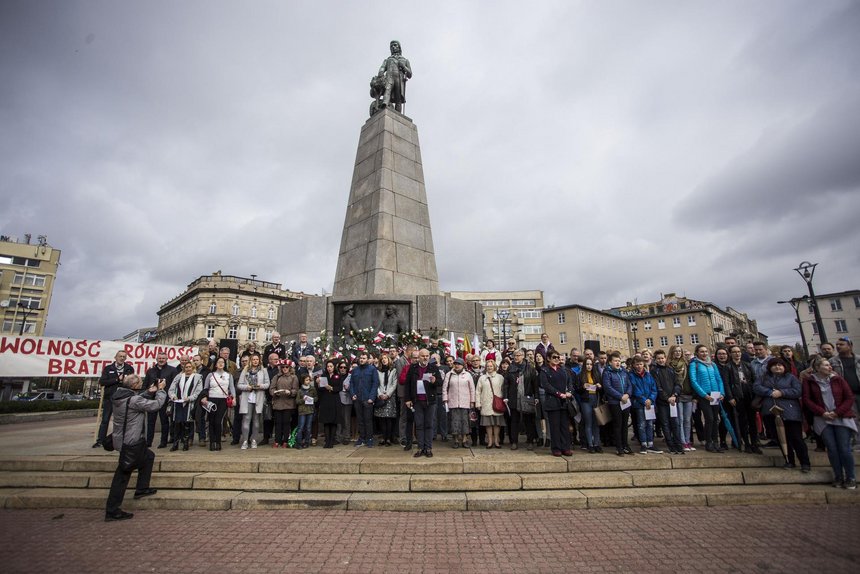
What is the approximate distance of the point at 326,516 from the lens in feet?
16.7

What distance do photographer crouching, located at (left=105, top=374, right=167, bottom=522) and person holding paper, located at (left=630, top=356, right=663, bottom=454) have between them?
743cm

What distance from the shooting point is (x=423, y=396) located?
22.8ft

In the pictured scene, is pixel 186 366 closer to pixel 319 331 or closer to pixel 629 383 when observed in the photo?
pixel 319 331

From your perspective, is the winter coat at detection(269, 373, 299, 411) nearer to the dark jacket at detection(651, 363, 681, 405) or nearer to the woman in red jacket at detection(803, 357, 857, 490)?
the dark jacket at detection(651, 363, 681, 405)

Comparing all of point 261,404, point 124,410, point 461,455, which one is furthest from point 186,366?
point 461,455

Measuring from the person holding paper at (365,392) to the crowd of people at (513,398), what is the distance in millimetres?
25

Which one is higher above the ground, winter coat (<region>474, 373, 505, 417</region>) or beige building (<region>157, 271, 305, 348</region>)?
beige building (<region>157, 271, 305, 348</region>)

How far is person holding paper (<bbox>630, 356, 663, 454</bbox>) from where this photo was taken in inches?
271

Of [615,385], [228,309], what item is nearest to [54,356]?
[615,385]

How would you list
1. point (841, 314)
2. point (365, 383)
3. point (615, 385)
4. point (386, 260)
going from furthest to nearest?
point (841, 314)
point (386, 260)
point (365, 383)
point (615, 385)

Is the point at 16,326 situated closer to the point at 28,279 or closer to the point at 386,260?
the point at 28,279

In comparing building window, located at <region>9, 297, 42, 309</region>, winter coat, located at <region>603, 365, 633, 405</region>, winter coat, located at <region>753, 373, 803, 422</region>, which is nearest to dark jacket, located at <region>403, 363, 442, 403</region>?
winter coat, located at <region>603, 365, 633, 405</region>

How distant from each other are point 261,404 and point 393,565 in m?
4.84

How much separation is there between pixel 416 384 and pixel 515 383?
1.92 metres
